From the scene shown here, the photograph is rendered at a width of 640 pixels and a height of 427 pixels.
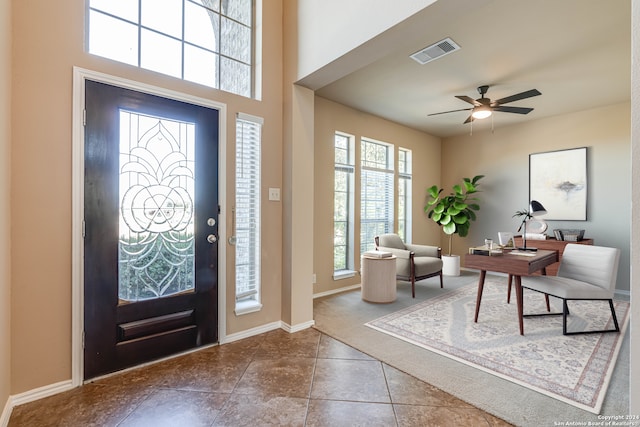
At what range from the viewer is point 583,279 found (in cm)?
308

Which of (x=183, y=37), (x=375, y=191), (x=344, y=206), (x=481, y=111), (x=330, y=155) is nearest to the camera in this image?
(x=183, y=37)

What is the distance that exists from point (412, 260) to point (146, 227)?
327cm

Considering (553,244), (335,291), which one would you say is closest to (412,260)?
(335,291)

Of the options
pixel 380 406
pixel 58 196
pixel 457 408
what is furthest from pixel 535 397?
pixel 58 196

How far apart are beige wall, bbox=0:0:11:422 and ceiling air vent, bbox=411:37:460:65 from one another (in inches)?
121

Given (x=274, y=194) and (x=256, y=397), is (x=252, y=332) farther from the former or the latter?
(x=274, y=194)

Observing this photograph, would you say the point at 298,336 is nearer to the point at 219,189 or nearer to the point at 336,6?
the point at 219,189

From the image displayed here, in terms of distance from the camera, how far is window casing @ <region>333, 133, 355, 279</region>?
4.65m

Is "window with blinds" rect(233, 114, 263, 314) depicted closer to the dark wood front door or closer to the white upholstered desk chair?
the dark wood front door

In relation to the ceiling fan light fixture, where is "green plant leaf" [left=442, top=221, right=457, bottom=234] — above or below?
below

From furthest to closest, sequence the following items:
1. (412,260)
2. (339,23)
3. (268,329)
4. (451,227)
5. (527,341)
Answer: (451,227)
(412,260)
(268,329)
(527,341)
(339,23)

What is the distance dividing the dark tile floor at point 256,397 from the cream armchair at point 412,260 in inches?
78.7

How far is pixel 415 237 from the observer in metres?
5.95

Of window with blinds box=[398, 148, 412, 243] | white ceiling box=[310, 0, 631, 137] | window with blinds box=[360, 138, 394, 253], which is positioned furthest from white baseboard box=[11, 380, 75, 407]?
window with blinds box=[398, 148, 412, 243]
